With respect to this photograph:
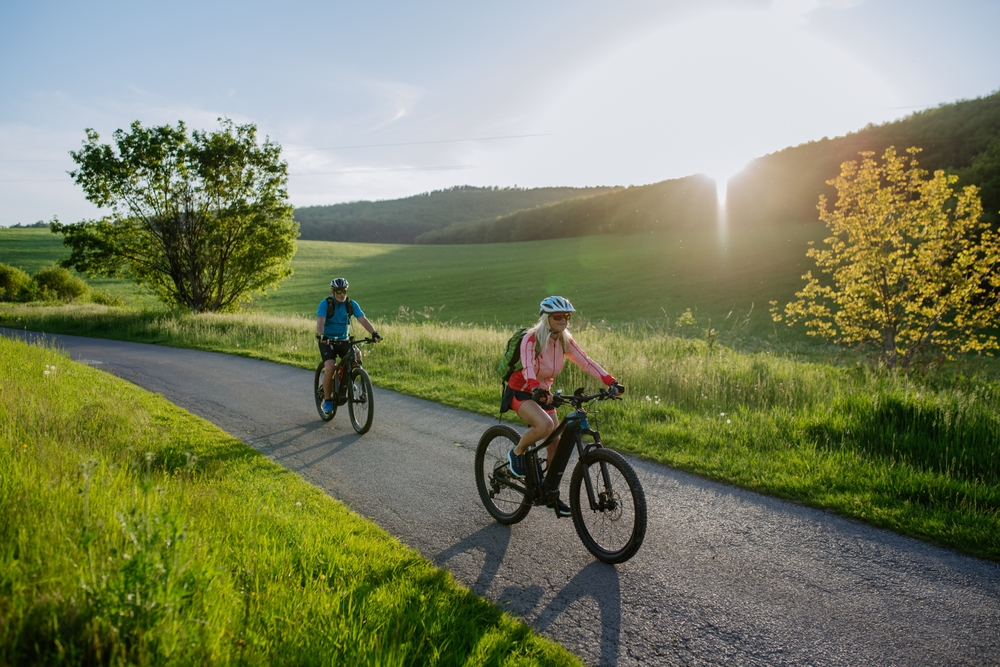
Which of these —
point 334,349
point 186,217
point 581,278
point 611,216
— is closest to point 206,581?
point 334,349

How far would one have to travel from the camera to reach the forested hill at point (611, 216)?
67938 millimetres

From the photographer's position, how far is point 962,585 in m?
3.98

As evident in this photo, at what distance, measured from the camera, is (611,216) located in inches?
3231

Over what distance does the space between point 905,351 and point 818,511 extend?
360 inches

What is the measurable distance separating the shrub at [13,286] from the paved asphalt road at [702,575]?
145 ft

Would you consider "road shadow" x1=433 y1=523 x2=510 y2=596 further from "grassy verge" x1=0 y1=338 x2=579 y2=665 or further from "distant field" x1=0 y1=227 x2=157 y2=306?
"distant field" x1=0 y1=227 x2=157 y2=306

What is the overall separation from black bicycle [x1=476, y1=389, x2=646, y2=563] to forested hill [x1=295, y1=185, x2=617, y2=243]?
11252 cm

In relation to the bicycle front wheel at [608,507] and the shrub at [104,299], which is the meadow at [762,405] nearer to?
the bicycle front wheel at [608,507]

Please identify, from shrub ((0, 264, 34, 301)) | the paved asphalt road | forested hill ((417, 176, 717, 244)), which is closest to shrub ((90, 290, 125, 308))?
shrub ((0, 264, 34, 301))

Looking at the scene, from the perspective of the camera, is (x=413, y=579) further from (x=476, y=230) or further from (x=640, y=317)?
(x=476, y=230)

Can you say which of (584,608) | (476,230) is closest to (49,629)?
(584,608)

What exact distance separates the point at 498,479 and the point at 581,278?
42.0 m

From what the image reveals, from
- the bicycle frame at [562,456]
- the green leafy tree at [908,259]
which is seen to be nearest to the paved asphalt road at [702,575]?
the bicycle frame at [562,456]

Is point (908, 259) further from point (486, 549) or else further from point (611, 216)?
point (611, 216)
